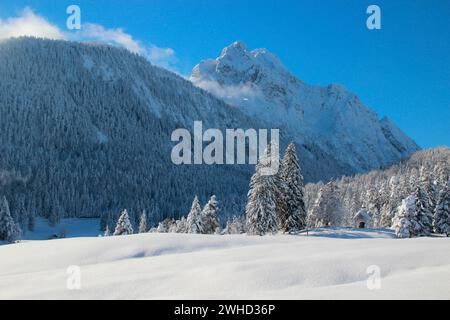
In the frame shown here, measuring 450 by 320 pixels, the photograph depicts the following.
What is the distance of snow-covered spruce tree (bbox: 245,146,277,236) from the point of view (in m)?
Result: 42.7

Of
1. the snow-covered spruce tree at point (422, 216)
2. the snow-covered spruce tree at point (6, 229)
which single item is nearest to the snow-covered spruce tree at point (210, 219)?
the snow-covered spruce tree at point (422, 216)

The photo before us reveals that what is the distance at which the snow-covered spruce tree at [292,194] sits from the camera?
46562 mm

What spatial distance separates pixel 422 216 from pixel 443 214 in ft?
17.1

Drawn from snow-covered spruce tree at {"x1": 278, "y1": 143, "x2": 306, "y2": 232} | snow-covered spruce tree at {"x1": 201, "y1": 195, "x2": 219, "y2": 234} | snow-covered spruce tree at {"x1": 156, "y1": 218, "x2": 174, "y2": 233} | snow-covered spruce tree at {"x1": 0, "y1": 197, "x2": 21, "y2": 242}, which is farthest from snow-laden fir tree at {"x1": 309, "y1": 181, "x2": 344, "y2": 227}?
snow-covered spruce tree at {"x1": 0, "y1": 197, "x2": 21, "y2": 242}

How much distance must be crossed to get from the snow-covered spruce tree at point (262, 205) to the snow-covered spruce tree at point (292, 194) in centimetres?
351

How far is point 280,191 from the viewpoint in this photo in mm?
45781

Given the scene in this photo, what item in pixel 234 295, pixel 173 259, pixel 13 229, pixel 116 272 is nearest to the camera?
pixel 234 295

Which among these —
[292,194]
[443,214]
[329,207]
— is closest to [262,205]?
[292,194]

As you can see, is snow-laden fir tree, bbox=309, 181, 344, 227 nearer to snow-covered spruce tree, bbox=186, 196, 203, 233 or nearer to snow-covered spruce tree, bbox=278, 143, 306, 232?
snow-covered spruce tree, bbox=278, 143, 306, 232

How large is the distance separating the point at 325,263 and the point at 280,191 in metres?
31.8

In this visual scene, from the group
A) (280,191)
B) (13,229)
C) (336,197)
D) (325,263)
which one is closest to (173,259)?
(325,263)

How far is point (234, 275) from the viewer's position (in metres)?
13.3

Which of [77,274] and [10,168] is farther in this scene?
[10,168]
